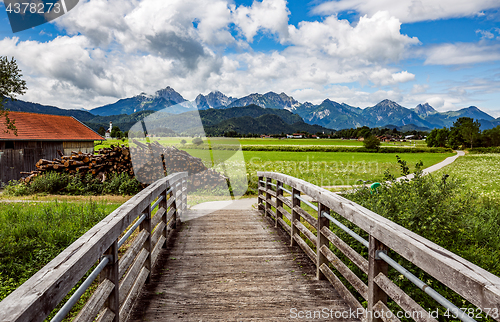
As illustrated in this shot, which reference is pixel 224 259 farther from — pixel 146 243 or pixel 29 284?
pixel 29 284

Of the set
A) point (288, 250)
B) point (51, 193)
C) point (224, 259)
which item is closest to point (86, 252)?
point (224, 259)

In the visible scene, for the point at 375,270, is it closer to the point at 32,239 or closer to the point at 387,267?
the point at 387,267

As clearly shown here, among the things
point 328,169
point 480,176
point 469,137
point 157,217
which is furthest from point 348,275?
point 469,137

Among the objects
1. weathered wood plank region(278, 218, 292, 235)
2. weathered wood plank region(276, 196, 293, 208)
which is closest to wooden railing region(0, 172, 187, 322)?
weathered wood plank region(276, 196, 293, 208)

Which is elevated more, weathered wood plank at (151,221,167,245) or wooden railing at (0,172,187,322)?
wooden railing at (0,172,187,322)

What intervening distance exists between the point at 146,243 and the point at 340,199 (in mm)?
2480

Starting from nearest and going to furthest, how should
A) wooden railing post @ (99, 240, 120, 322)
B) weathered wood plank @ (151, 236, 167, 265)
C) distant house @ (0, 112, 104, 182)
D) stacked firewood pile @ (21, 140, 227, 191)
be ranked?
wooden railing post @ (99, 240, 120, 322) < weathered wood plank @ (151, 236, 167, 265) < stacked firewood pile @ (21, 140, 227, 191) < distant house @ (0, 112, 104, 182)

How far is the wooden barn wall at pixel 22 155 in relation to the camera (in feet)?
59.9

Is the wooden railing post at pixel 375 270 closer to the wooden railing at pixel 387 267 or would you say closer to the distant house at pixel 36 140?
the wooden railing at pixel 387 267

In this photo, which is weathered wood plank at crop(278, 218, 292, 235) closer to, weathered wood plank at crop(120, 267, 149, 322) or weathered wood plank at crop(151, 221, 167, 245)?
weathered wood plank at crop(151, 221, 167, 245)

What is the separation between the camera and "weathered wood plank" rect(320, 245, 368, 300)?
8.67 ft

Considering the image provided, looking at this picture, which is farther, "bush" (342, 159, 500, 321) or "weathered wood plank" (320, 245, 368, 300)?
"bush" (342, 159, 500, 321)

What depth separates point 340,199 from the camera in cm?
318

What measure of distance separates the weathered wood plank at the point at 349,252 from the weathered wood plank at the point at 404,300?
23cm
